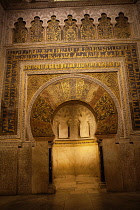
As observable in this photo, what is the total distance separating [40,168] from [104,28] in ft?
17.0

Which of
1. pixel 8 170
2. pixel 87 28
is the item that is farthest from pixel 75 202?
pixel 87 28

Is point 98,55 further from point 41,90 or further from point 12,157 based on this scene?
point 12,157

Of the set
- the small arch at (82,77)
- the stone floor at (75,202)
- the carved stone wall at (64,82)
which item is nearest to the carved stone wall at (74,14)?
the carved stone wall at (64,82)

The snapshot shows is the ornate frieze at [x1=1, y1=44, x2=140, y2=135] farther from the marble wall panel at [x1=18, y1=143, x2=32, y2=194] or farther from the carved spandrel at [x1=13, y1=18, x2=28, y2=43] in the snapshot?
the marble wall panel at [x1=18, y1=143, x2=32, y2=194]

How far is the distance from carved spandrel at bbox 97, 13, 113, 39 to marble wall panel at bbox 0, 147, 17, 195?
4.79 m

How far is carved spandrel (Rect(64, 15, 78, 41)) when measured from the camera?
624cm

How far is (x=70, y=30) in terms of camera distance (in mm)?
6348

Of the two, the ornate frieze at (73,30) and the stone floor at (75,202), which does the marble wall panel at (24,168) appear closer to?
the stone floor at (75,202)

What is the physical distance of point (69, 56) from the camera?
6.00 m

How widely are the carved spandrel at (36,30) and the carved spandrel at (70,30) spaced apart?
2.83 feet

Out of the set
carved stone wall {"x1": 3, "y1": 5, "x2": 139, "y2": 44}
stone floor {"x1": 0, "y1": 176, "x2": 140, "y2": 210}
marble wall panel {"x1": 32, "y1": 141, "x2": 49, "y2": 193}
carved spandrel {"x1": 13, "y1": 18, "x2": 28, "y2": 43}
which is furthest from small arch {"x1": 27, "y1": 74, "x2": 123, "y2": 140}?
carved spandrel {"x1": 13, "y1": 18, "x2": 28, "y2": 43}

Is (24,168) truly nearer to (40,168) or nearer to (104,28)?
(40,168)

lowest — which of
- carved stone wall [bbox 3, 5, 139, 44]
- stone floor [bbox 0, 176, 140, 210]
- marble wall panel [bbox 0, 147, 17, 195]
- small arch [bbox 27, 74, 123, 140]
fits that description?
stone floor [bbox 0, 176, 140, 210]

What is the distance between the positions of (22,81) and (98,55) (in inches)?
106
